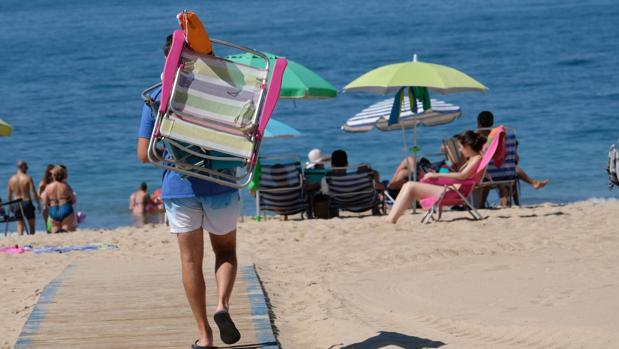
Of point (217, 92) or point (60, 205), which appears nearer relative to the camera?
point (217, 92)

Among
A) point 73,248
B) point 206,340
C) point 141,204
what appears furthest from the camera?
point 141,204

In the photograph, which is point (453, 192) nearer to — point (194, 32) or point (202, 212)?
point (202, 212)

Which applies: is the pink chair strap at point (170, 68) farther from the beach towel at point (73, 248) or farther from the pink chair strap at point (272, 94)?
the beach towel at point (73, 248)

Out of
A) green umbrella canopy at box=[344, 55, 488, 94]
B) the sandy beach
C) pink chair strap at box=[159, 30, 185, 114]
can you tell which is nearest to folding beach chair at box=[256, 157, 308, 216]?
green umbrella canopy at box=[344, 55, 488, 94]

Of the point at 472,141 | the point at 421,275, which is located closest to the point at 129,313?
the point at 421,275

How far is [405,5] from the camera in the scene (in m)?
69.3

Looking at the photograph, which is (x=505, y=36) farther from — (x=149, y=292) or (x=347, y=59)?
(x=149, y=292)

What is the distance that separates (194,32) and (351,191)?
797 cm

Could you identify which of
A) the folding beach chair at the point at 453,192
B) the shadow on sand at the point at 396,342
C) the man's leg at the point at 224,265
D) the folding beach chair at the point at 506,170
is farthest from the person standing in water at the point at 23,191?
Result: the man's leg at the point at 224,265

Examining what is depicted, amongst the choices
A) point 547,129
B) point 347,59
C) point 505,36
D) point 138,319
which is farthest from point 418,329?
point 505,36

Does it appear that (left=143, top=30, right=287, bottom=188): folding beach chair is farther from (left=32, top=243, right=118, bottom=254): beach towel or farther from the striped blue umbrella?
the striped blue umbrella

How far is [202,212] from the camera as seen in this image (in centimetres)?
536

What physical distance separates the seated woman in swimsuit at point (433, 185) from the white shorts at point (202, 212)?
5828 millimetres

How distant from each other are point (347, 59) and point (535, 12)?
1841 cm
